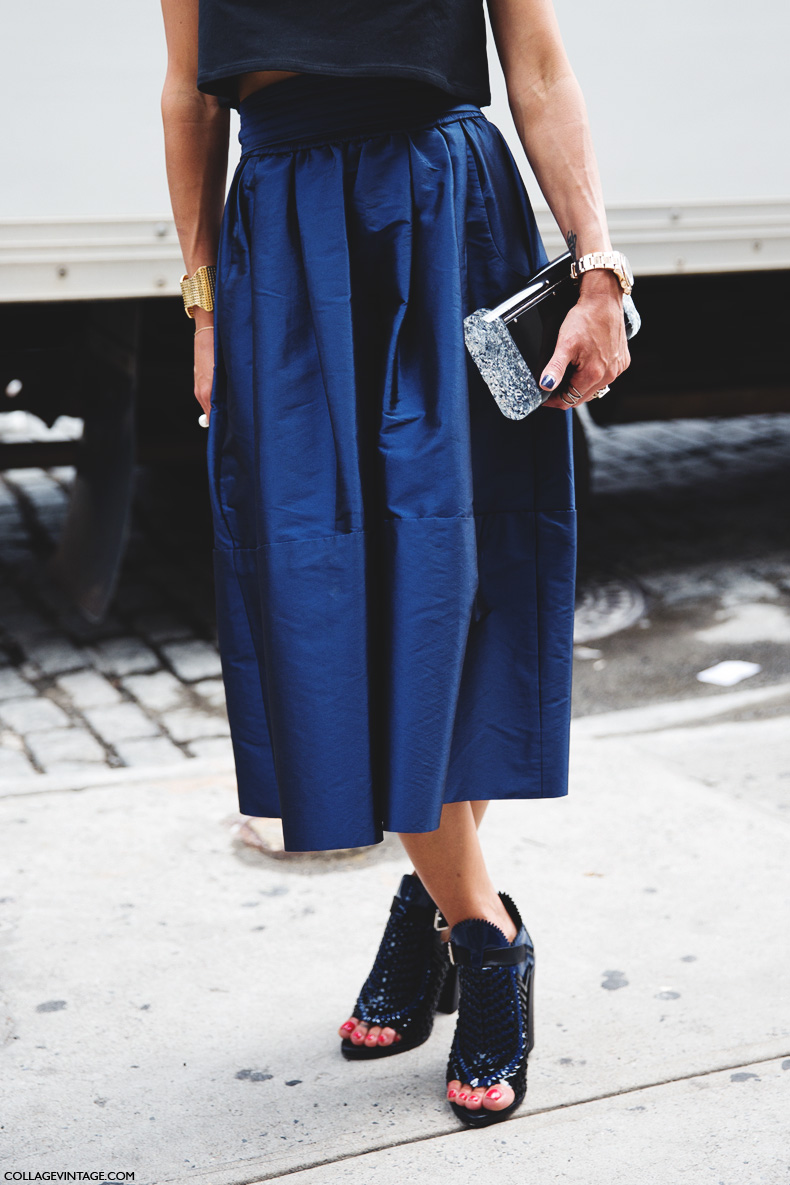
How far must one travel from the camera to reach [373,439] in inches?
69.3

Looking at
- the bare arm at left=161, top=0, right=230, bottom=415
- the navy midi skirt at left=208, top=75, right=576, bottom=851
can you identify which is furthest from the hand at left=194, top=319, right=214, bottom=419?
the navy midi skirt at left=208, top=75, right=576, bottom=851

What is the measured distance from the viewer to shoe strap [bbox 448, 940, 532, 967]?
1942mm

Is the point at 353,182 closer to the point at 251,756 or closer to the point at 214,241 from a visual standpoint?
the point at 214,241

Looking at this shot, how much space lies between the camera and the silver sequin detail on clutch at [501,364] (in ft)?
5.52

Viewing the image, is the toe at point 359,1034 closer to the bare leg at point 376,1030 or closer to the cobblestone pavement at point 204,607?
the bare leg at point 376,1030

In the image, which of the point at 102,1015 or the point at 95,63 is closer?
the point at 102,1015

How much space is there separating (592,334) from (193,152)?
2.26ft

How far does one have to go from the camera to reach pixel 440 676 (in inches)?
68.6

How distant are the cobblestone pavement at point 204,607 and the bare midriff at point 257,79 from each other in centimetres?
204

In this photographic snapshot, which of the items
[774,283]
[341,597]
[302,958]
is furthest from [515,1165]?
[774,283]

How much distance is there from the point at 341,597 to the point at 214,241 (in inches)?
25.9

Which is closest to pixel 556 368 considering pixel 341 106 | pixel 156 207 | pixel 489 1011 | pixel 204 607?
pixel 341 106

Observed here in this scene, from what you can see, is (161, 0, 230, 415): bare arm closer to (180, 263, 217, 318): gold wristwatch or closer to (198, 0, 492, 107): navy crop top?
(180, 263, 217, 318): gold wristwatch

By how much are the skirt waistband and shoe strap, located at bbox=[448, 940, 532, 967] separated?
121 cm
